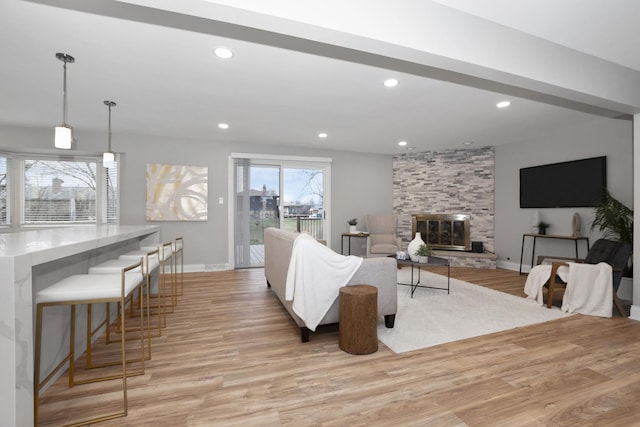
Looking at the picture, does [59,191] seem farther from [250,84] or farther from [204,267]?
[250,84]

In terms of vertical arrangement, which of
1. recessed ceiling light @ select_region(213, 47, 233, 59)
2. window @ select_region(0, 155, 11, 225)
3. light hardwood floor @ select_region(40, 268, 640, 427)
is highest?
recessed ceiling light @ select_region(213, 47, 233, 59)

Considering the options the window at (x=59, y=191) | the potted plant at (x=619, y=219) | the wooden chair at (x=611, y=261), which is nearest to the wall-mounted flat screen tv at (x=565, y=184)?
the potted plant at (x=619, y=219)

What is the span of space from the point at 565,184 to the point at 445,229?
7.08 ft

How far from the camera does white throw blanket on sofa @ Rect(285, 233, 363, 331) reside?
8.18 feet

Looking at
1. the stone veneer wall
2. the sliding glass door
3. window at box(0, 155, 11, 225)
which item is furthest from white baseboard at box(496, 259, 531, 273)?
window at box(0, 155, 11, 225)

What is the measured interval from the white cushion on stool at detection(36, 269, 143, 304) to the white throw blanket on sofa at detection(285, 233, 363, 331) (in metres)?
1.22

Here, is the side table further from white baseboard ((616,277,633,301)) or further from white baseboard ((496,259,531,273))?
white baseboard ((496,259,531,273))

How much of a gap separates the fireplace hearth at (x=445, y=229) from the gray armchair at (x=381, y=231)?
60 cm

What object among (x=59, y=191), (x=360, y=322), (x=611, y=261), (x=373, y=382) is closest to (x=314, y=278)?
(x=360, y=322)

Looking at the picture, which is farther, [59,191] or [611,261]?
[59,191]

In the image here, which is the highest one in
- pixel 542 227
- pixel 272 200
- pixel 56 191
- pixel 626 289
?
pixel 56 191

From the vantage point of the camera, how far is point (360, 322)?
233cm

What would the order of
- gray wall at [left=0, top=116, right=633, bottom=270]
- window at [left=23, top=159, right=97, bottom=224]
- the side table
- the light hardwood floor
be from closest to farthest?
1. the light hardwood floor
2. the side table
3. gray wall at [left=0, top=116, right=633, bottom=270]
4. window at [left=23, top=159, right=97, bottom=224]

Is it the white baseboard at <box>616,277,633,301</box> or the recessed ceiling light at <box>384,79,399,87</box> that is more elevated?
the recessed ceiling light at <box>384,79,399,87</box>
